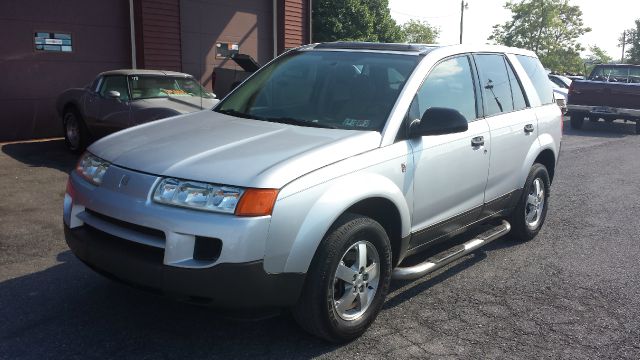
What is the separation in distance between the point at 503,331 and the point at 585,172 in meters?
7.19

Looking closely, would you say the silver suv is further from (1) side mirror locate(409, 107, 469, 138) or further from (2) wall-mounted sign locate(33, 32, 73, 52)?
(2) wall-mounted sign locate(33, 32, 73, 52)

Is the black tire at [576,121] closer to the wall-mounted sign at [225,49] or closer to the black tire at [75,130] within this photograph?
the wall-mounted sign at [225,49]

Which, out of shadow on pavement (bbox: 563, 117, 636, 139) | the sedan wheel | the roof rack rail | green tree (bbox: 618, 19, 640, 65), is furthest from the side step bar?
green tree (bbox: 618, 19, 640, 65)

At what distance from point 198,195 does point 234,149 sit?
1.51ft

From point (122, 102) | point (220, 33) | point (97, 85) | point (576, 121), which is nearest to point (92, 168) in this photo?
point (122, 102)

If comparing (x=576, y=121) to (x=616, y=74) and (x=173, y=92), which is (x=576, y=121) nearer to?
(x=616, y=74)

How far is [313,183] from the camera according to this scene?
3318 mm

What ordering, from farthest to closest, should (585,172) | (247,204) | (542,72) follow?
(585,172), (542,72), (247,204)

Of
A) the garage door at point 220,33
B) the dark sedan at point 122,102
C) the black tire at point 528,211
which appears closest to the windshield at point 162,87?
the dark sedan at point 122,102

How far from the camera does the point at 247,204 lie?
10.2ft

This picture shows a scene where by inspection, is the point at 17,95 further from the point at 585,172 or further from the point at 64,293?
the point at 585,172

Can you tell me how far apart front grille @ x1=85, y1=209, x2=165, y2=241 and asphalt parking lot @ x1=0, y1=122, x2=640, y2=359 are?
61 centimetres

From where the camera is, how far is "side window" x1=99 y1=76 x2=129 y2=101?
9.66m

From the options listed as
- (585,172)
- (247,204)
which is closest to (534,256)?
(247,204)
